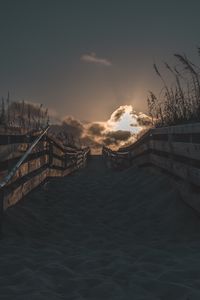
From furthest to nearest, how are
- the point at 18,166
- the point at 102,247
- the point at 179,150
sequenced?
the point at 179,150, the point at 18,166, the point at 102,247

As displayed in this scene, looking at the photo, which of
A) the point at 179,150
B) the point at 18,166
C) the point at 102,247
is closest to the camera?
the point at 102,247

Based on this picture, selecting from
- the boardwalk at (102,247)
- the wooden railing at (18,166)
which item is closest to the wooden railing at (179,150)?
the boardwalk at (102,247)

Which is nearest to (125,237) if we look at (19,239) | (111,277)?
(19,239)

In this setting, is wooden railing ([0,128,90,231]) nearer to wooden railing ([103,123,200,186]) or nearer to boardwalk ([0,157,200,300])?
boardwalk ([0,157,200,300])

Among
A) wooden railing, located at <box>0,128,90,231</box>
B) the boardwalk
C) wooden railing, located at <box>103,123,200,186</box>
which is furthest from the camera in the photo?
wooden railing, located at <box>103,123,200,186</box>

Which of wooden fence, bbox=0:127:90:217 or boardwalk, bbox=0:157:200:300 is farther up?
wooden fence, bbox=0:127:90:217

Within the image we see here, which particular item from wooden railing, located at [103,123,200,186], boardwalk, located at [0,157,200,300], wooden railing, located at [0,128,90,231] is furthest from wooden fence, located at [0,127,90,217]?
wooden railing, located at [103,123,200,186]

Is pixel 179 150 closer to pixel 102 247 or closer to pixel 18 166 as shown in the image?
pixel 102 247

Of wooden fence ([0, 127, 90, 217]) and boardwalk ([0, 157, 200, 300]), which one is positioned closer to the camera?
boardwalk ([0, 157, 200, 300])

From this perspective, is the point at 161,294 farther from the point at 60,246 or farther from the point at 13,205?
the point at 13,205

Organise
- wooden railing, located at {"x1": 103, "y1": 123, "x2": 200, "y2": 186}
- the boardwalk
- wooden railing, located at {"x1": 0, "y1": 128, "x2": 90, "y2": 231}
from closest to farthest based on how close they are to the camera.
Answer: the boardwalk
wooden railing, located at {"x1": 0, "y1": 128, "x2": 90, "y2": 231}
wooden railing, located at {"x1": 103, "y1": 123, "x2": 200, "y2": 186}

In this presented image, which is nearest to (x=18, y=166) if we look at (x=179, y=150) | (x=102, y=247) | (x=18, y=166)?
(x=18, y=166)

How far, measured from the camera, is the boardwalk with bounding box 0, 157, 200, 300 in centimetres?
273

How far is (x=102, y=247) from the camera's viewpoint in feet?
13.4
